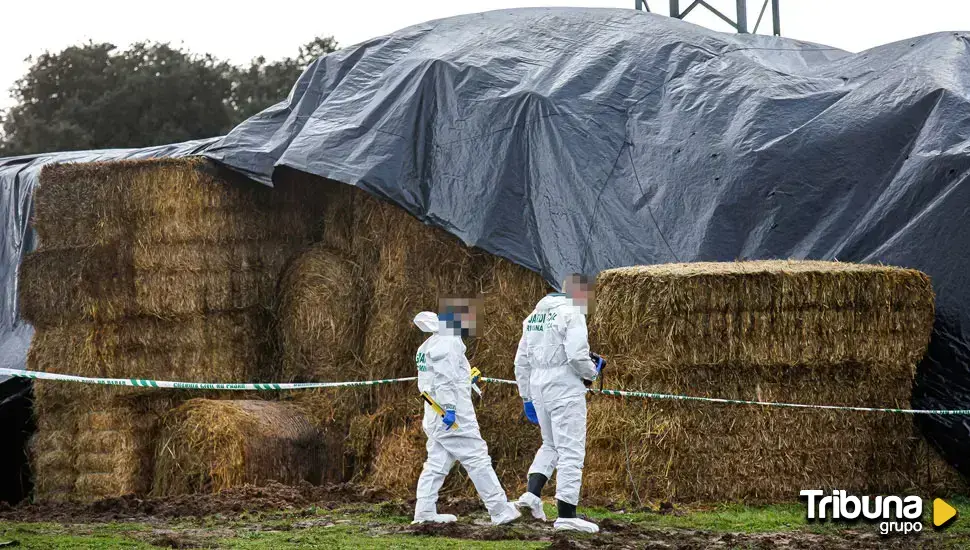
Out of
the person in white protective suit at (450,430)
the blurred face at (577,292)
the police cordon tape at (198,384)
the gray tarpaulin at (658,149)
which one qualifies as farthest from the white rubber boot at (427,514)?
the gray tarpaulin at (658,149)

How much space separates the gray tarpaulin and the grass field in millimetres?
2164

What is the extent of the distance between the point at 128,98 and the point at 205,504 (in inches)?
717

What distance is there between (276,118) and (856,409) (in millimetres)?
6378

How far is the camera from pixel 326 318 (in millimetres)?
12070

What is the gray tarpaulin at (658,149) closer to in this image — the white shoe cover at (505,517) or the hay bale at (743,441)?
the hay bale at (743,441)

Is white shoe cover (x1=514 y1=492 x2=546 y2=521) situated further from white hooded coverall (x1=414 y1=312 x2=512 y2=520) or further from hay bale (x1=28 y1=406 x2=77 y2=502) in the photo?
hay bale (x1=28 y1=406 x2=77 y2=502)

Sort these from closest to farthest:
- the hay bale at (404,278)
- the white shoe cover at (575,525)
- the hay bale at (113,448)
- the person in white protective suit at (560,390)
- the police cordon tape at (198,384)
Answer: the white shoe cover at (575,525) → the person in white protective suit at (560,390) → the police cordon tape at (198,384) → the hay bale at (404,278) → the hay bale at (113,448)

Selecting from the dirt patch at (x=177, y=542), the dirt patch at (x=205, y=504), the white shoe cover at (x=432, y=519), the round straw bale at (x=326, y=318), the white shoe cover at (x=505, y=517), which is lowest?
the dirt patch at (x=205, y=504)

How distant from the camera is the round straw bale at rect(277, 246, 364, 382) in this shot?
1207 cm

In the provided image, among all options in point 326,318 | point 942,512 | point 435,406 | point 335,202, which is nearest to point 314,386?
point 326,318

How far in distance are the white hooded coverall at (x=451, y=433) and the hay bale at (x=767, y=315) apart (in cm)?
151

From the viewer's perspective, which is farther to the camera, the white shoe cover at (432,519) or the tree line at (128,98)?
the tree line at (128,98)

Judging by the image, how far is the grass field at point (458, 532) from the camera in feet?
25.0

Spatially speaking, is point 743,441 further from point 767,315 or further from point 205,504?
point 205,504
